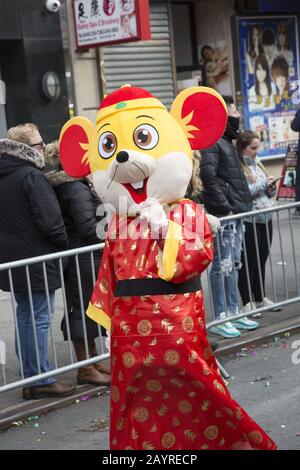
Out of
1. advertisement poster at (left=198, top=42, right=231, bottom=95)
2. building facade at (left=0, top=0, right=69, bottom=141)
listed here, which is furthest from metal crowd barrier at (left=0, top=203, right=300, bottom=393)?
advertisement poster at (left=198, top=42, right=231, bottom=95)

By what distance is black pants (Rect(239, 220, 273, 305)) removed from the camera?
7.81 m

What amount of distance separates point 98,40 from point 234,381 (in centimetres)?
757

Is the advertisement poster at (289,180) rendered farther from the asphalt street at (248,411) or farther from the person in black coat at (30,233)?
the person in black coat at (30,233)

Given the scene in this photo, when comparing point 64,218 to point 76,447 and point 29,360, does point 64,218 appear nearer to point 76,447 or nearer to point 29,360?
point 29,360

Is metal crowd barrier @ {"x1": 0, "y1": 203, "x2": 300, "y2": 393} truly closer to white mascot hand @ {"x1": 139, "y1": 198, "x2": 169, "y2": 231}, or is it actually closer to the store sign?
white mascot hand @ {"x1": 139, "y1": 198, "x2": 169, "y2": 231}

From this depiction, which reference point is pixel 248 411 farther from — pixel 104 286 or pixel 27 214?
pixel 27 214

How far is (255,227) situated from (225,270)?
22.1 inches

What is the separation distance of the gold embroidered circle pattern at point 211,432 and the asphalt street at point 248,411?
2.31ft

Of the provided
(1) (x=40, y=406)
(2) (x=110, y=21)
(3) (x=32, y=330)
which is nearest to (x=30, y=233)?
(3) (x=32, y=330)

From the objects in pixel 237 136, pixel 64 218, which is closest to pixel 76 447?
pixel 64 218

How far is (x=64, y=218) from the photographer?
6715mm

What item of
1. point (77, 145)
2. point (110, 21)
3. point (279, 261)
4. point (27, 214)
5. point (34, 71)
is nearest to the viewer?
point (77, 145)

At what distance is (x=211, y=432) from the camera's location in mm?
4520

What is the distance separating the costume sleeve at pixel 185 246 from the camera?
443 cm
